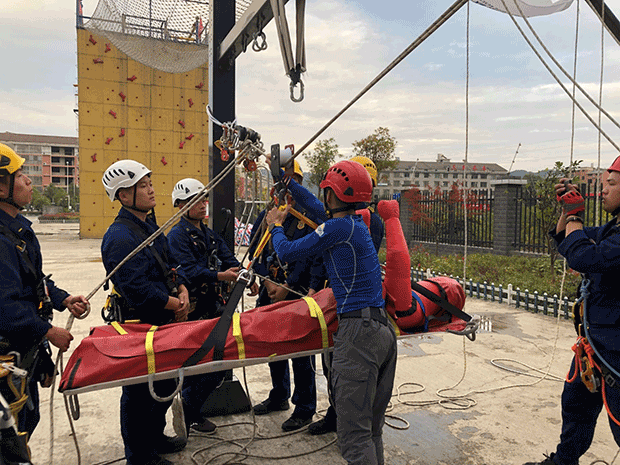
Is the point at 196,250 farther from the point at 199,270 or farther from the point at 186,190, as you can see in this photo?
the point at 186,190

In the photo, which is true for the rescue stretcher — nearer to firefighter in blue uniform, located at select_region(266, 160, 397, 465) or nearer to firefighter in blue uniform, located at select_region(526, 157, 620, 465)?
firefighter in blue uniform, located at select_region(266, 160, 397, 465)

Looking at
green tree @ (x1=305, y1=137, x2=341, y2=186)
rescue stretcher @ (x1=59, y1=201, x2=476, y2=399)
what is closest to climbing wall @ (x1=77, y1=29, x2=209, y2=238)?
green tree @ (x1=305, y1=137, x2=341, y2=186)

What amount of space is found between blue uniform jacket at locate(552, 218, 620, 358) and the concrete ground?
1.33 metres

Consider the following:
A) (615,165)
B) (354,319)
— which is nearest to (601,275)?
(615,165)

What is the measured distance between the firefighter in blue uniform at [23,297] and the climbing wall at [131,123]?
2401 cm

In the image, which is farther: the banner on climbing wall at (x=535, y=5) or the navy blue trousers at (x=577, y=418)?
the banner on climbing wall at (x=535, y=5)

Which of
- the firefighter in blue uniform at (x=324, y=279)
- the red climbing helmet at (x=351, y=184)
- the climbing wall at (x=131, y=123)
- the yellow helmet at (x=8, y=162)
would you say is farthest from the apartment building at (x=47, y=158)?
the red climbing helmet at (x=351, y=184)

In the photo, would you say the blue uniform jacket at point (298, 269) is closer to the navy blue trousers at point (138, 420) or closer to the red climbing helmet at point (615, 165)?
the navy blue trousers at point (138, 420)

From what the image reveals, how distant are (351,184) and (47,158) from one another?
11852 cm

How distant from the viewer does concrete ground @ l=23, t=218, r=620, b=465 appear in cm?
344

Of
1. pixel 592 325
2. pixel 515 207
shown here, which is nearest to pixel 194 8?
pixel 592 325

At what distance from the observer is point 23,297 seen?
8.42ft

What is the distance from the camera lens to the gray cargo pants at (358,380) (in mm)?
2553

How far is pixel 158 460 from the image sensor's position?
3.21 metres
